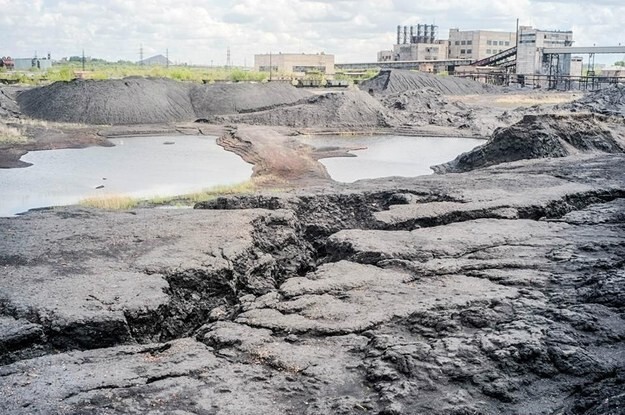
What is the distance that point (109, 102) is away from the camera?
1519 inches

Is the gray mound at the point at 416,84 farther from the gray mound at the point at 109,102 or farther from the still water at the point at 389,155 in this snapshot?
the still water at the point at 389,155

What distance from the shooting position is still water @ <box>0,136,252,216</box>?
17609mm

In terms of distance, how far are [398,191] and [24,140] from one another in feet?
68.9


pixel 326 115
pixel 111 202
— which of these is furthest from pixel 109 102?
pixel 111 202

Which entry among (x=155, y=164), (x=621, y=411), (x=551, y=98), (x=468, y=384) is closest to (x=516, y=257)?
(x=468, y=384)

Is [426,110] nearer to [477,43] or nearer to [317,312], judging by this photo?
[317,312]

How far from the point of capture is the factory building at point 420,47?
292 feet

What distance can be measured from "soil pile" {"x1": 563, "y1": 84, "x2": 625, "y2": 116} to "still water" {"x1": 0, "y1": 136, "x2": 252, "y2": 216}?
59.6ft

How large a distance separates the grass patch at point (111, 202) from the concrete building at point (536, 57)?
57383 mm

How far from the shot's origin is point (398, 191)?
1223 cm

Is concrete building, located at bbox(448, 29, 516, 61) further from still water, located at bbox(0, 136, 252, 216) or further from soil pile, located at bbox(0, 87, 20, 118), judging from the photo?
still water, located at bbox(0, 136, 252, 216)

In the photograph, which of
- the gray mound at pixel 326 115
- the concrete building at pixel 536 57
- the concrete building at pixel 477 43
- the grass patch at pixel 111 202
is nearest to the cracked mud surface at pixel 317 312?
the grass patch at pixel 111 202

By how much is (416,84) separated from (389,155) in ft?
107

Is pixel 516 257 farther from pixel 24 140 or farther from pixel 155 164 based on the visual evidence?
pixel 24 140
